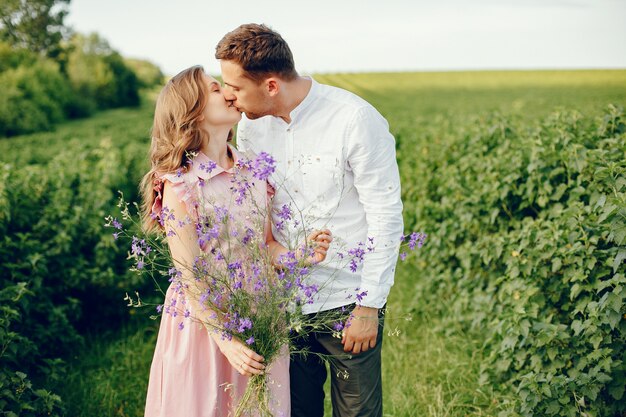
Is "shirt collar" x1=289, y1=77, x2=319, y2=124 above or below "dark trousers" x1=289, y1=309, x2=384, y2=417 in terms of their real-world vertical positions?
above

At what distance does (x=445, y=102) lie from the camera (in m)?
35.6

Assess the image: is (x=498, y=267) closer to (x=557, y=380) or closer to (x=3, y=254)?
(x=557, y=380)

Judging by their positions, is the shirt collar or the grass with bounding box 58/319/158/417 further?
the grass with bounding box 58/319/158/417

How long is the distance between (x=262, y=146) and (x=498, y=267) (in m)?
2.51

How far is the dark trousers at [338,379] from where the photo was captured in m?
2.52

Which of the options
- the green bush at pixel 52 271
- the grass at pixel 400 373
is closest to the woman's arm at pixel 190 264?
the grass at pixel 400 373

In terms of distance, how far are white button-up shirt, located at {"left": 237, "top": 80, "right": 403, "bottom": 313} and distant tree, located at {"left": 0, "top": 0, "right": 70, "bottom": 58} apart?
159 ft

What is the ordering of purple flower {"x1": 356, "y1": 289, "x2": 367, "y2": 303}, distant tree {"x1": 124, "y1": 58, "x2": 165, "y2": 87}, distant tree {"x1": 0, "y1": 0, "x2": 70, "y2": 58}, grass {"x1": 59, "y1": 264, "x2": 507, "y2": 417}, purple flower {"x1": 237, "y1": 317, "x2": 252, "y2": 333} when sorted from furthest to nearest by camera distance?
1. distant tree {"x1": 124, "y1": 58, "x2": 165, "y2": 87}
2. distant tree {"x1": 0, "y1": 0, "x2": 70, "y2": 58}
3. grass {"x1": 59, "y1": 264, "x2": 507, "y2": 417}
4. purple flower {"x1": 356, "y1": 289, "x2": 367, "y2": 303}
5. purple flower {"x1": 237, "y1": 317, "x2": 252, "y2": 333}

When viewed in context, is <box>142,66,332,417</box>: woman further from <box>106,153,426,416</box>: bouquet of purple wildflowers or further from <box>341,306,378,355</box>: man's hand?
<box>341,306,378,355</box>: man's hand

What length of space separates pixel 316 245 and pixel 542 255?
5.81 feet

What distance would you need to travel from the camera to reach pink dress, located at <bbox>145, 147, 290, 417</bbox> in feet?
7.80

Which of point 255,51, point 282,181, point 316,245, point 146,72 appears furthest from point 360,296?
point 146,72

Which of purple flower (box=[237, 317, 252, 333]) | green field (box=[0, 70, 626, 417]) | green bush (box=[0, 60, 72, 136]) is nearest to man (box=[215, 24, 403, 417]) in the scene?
green field (box=[0, 70, 626, 417])

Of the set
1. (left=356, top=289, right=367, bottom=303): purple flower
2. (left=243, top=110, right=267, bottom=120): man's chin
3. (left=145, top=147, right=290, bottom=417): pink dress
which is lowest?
(left=145, top=147, right=290, bottom=417): pink dress
